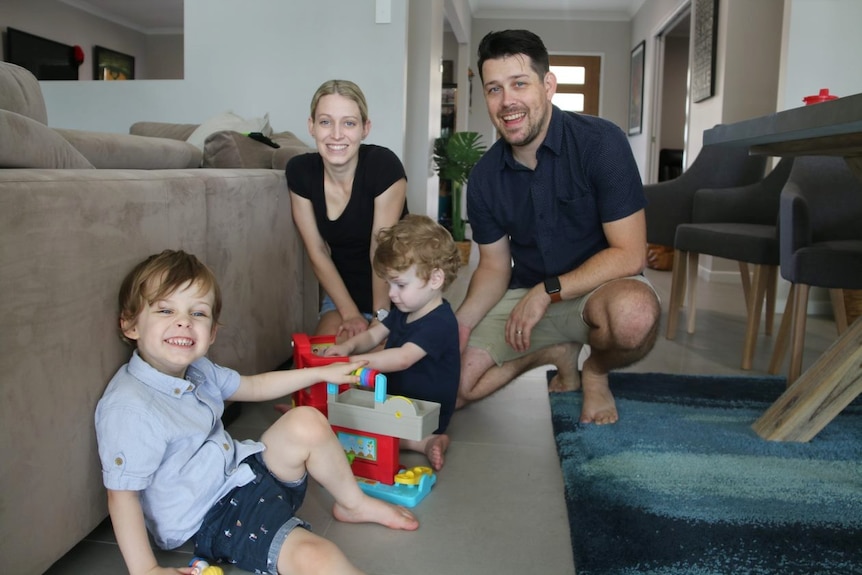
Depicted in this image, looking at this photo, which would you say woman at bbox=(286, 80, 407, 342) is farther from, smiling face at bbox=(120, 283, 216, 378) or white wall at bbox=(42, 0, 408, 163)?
white wall at bbox=(42, 0, 408, 163)

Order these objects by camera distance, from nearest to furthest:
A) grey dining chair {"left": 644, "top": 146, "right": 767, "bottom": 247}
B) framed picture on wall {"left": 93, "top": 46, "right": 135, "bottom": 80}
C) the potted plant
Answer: grey dining chair {"left": 644, "top": 146, "right": 767, "bottom": 247} → the potted plant → framed picture on wall {"left": 93, "top": 46, "right": 135, "bottom": 80}

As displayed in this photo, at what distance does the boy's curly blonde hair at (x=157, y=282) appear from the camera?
1.23 meters

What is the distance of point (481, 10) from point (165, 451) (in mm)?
9254

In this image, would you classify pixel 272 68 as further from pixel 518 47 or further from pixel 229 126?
pixel 518 47

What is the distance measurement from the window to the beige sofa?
9050mm

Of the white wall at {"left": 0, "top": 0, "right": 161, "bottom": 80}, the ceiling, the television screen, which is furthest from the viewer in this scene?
the ceiling

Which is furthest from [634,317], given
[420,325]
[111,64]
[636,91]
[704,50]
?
[636,91]

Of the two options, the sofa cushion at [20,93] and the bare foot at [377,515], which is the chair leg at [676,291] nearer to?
the bare foot at [377,515]

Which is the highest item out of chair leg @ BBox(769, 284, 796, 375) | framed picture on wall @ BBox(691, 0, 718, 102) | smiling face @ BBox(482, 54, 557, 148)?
framed picture on wall @ BBox(691, 0, 718, 102)

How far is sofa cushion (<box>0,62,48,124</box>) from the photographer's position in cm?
137

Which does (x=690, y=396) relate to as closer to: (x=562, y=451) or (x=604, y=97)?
Result: (x=562, y=451)

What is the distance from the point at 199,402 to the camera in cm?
127

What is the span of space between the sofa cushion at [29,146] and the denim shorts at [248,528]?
0.63 metres

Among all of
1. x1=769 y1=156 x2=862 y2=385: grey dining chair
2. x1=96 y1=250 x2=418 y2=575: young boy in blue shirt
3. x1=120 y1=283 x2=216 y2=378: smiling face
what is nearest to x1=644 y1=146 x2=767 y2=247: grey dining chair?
x1=769 y1=156 x2=862 y2=385: grey dining chair
